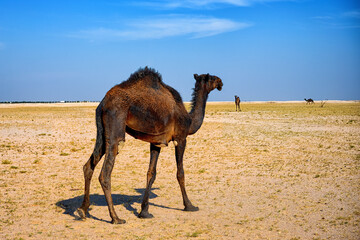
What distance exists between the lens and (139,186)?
35.4 feet

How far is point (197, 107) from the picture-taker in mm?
8539

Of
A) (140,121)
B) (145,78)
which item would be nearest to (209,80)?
(145,78)

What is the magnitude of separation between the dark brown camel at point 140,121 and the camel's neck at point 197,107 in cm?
2

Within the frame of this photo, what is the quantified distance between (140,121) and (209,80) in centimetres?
229

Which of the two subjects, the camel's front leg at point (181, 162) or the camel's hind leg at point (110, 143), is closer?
the camel's hind leg at point (110, 143)

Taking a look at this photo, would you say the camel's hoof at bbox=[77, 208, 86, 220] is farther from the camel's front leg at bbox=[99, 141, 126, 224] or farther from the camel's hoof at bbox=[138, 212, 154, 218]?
the camel's hoof at bbox=[138, 212, 154, 218]

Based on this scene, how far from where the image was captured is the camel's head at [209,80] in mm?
8711

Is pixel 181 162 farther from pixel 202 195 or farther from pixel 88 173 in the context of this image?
pixel 88 173

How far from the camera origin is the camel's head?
8.71 metres

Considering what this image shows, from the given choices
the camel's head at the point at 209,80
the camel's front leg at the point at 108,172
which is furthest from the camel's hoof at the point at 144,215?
the camel's head at the point at 209,80

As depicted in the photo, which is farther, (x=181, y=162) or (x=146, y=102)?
(x=181, y=162)

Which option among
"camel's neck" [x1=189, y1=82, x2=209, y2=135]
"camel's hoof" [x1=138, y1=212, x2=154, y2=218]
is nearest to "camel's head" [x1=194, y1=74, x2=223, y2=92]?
"camel's neck" [x1=189, y1=82, x2=209, y2=135]

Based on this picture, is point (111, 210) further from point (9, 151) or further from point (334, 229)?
point (9, 151)

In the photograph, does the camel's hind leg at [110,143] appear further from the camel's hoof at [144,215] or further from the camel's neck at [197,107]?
the camel's neck at [197,107]
